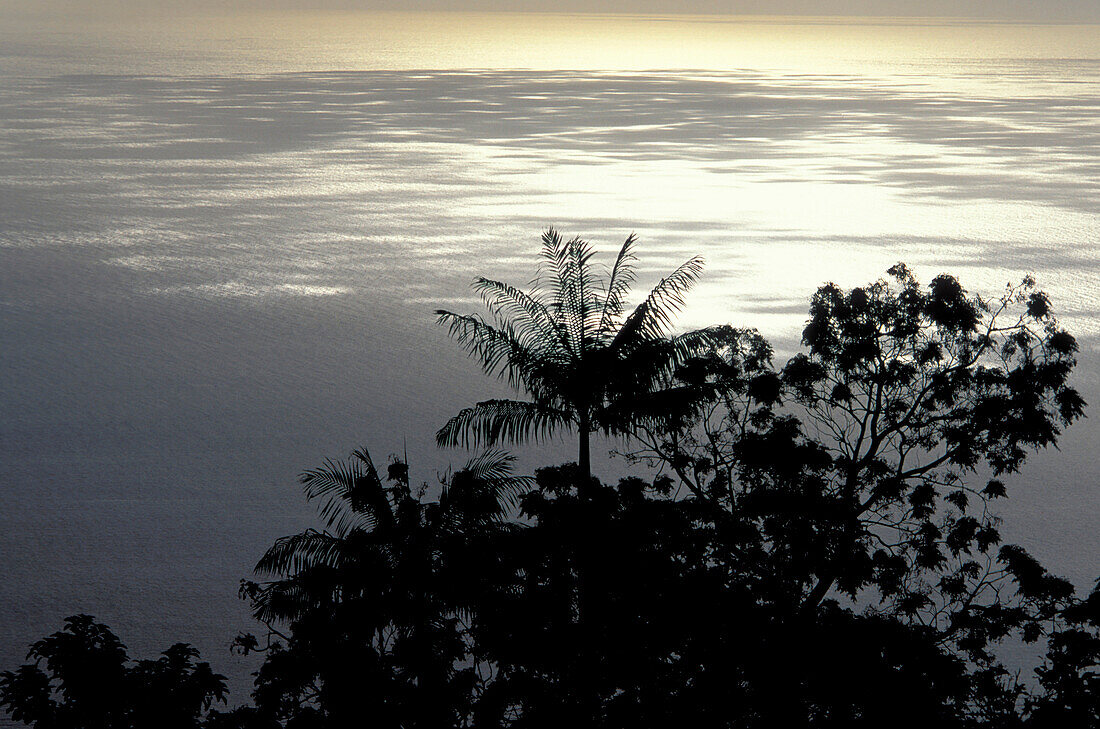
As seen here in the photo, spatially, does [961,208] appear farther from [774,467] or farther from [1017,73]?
[1017,73]

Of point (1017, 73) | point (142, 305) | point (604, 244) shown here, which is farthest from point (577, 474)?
point (1017, 73)

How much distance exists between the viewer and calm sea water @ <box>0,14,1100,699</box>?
95.0ft

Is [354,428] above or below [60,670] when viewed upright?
above

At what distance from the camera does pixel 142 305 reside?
50344 mm

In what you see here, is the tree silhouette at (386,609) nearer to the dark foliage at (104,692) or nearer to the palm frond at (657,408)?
the dark foliage at (104,692)

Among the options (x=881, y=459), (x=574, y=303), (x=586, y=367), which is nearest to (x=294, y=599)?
(x=586, y=367)

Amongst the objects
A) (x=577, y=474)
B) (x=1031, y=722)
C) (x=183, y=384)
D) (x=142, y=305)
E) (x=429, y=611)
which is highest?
(x=142, y=305)

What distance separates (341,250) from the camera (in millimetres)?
60906

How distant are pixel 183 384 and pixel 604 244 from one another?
24548 millimetres

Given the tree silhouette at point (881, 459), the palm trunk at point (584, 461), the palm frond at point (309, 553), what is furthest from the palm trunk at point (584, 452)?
the palm frond at point (309, 553)

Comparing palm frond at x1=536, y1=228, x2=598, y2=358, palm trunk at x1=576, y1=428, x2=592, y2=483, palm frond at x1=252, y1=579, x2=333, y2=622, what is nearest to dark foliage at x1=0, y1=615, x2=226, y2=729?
palm frond at x1=252, y1=579, x2=333, y2=622

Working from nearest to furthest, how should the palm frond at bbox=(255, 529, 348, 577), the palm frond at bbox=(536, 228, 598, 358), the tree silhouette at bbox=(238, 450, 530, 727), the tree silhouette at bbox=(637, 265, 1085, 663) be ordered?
the tree silhouette at bbox=(238, 450, 530, 727) → the tree silhouette at bbox=(637, 265, 1085, 663) → the palm frond at bbox=(255, 529, 348, 577) → the palm frond at bbox=(536, 228, 598, 358)

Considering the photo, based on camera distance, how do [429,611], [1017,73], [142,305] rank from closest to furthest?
[429,611]
[142,305]
[1017,73]

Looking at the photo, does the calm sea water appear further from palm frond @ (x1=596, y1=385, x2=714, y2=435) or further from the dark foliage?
the dark foliage
